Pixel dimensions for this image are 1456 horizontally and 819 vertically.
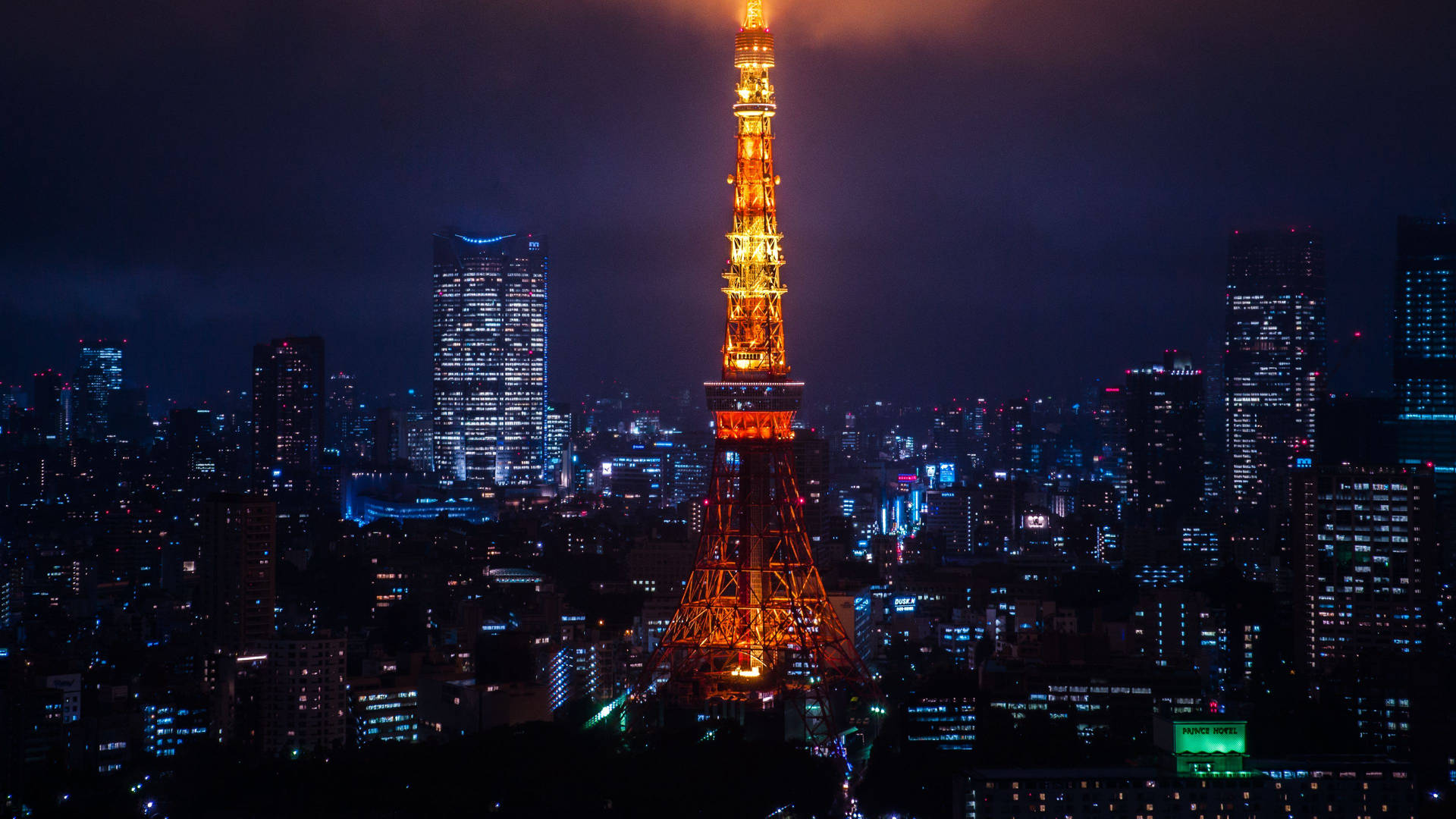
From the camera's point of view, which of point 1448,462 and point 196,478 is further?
point 196,478

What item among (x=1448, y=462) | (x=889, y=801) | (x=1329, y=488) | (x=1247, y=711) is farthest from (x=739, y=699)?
(x=1448, y=462)

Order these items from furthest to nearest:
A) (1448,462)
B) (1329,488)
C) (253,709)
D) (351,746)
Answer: (1448,462) → (1329,488) → (253,709) → (351,746)

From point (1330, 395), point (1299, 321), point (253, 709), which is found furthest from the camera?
point (1299, 321)

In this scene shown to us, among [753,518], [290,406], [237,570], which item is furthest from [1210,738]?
[290,406]

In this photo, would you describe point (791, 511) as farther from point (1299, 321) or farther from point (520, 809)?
point (1299, 321)

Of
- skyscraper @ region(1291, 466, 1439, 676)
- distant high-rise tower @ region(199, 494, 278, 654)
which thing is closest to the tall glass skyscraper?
skyscraper @ region(1291, 466, 1439, 676)

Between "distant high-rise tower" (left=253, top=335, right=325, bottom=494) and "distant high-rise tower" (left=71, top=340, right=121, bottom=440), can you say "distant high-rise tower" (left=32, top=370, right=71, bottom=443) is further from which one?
"distant high-rise tower" (left=253, top=335, right=325, bottom=494)
